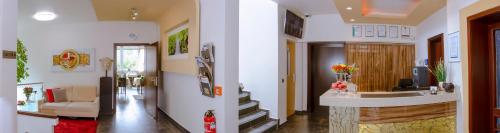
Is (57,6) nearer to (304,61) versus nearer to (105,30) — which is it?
(105,30)

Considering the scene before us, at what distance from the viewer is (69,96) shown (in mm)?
6465

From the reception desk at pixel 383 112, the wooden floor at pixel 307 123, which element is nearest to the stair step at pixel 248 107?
the wooden floor at pixel 307 123

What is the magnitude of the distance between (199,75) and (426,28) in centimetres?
502

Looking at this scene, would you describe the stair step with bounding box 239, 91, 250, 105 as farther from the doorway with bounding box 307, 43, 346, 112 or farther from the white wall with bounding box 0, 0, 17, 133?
the white wall with bounding box 0, 0, 17, 133

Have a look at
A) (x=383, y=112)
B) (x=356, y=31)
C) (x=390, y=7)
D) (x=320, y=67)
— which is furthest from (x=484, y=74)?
(x=320, y=67)

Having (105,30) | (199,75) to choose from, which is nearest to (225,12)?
(199,75)

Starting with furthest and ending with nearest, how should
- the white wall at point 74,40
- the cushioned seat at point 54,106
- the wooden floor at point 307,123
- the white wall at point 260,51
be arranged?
the white wall at point 74,40 → the cushioned seat at point 54,106 → the white wall at point 260,51 → the wooden floor at point 307,123

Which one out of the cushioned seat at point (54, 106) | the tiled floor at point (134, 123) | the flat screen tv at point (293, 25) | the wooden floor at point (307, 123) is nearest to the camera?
the tiled floor at point (134, 123)

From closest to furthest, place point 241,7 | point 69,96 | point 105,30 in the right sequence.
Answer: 1. point 241,7
2. point 69,96
3. point 105,30

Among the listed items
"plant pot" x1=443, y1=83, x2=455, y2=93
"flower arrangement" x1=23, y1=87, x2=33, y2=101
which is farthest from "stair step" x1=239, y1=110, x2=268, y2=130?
"flower arrangement" x1=23, y1=87, x2=33, y2=101

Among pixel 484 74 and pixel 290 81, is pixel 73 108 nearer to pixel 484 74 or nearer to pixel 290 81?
pixel 290 81

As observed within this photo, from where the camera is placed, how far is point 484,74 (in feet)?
11.1

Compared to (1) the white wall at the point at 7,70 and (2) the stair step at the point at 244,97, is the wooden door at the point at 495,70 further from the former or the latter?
(1) the white wall at the point at 7,70

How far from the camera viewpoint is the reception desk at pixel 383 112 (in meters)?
3.44
